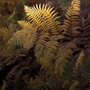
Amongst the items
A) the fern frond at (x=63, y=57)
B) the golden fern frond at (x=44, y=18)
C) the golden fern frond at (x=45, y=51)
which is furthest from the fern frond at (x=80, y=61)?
the golden fern frond at (x=44, y=18)

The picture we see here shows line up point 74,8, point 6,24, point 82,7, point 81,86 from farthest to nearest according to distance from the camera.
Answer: point 6,24, point 82,7, point 74,8, point 81,86

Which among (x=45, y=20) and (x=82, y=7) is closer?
(x=45, y=20)

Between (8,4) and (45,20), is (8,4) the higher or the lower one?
the higher one

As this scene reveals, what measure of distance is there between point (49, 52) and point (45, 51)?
41mm

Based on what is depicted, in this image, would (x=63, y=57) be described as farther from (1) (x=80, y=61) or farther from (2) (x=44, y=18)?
(2) (x=44, y=18)

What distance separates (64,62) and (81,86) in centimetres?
26

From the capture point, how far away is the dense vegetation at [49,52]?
8.40 feet

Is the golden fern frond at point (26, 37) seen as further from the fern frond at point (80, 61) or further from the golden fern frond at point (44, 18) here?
the fern frond at point (80, 61)

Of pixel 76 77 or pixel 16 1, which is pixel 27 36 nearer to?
pixel 76 77

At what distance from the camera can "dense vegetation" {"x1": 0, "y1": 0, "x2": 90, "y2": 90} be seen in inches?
101

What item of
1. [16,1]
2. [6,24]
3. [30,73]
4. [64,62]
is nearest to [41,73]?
[30,73]

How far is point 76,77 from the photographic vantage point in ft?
8.18

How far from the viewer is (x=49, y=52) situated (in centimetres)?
264

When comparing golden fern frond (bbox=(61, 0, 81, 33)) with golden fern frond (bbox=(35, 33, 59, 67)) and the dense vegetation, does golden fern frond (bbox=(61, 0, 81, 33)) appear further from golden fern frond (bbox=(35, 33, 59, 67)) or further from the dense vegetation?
golden fern frond (bbox=(35, 33, 59, 67))
